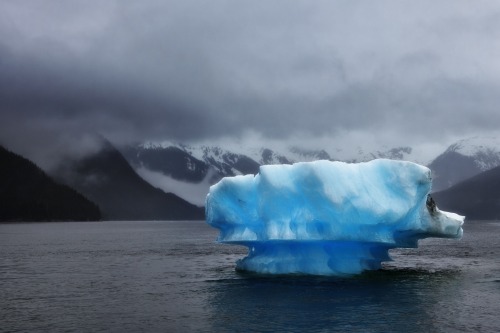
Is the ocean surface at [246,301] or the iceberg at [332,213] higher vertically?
the iceberg at [332,213]

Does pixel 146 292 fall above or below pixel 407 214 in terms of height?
below

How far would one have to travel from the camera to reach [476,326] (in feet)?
66.3

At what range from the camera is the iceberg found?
2828 cm

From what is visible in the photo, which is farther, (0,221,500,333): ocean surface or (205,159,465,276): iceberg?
(205,159,465,276): iceberg

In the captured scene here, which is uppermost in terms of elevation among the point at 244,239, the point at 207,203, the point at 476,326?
the point at 207,203

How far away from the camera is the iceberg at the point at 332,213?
28281 millimetres

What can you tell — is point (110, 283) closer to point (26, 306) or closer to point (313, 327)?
point (26, 306)

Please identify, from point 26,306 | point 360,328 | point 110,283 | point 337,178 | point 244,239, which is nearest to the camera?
point 360,328

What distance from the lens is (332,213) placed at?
93.9 ft

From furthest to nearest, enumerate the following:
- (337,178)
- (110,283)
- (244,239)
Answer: (110,283) → (244,239) → (337,178)

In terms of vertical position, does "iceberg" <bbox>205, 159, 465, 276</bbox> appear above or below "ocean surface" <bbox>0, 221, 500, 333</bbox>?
above

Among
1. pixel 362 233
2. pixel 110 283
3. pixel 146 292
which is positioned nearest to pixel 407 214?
pixel 362 233

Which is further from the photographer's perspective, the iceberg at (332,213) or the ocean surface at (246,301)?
the iceberg at (332,213)

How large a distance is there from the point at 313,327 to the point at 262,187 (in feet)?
37.2
